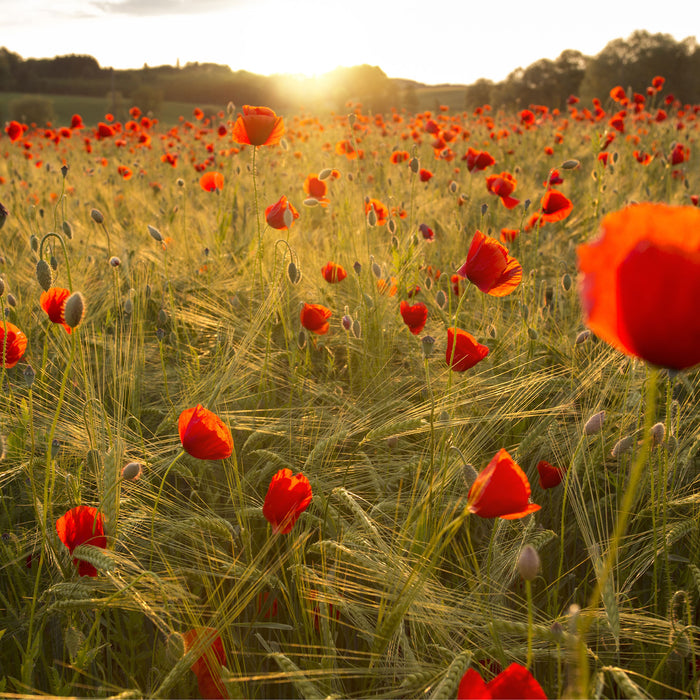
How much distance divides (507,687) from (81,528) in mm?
725

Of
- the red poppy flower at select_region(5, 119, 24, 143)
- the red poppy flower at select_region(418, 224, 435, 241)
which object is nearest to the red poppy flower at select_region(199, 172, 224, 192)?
the red poppy flower at select_region(418, 224, 435, 241)

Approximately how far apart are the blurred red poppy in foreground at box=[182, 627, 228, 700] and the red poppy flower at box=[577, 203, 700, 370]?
0.69 meters

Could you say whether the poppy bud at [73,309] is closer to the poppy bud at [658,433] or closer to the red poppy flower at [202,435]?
the red poppy flower at [202,435]

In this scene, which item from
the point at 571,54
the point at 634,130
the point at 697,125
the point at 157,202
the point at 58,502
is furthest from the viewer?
the point at 571,54

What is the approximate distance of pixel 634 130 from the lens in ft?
21.9

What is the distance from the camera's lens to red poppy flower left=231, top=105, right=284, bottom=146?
1843 mm

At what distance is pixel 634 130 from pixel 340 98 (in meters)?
9.64

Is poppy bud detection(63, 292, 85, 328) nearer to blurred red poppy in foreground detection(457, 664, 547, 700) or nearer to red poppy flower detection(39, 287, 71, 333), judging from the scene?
red poppy flower detection(39, 287, 71, 333)

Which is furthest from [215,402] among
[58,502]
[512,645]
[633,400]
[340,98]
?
[340,98]

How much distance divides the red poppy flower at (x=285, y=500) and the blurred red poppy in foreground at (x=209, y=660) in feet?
0.64

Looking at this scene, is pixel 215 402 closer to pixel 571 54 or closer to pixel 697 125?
pixel 697 125

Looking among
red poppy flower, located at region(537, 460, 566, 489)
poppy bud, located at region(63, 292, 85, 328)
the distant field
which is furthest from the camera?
the distant field

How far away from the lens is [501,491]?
734 millimetres

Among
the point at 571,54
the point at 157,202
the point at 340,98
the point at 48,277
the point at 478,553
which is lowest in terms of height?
the point at 478,553
